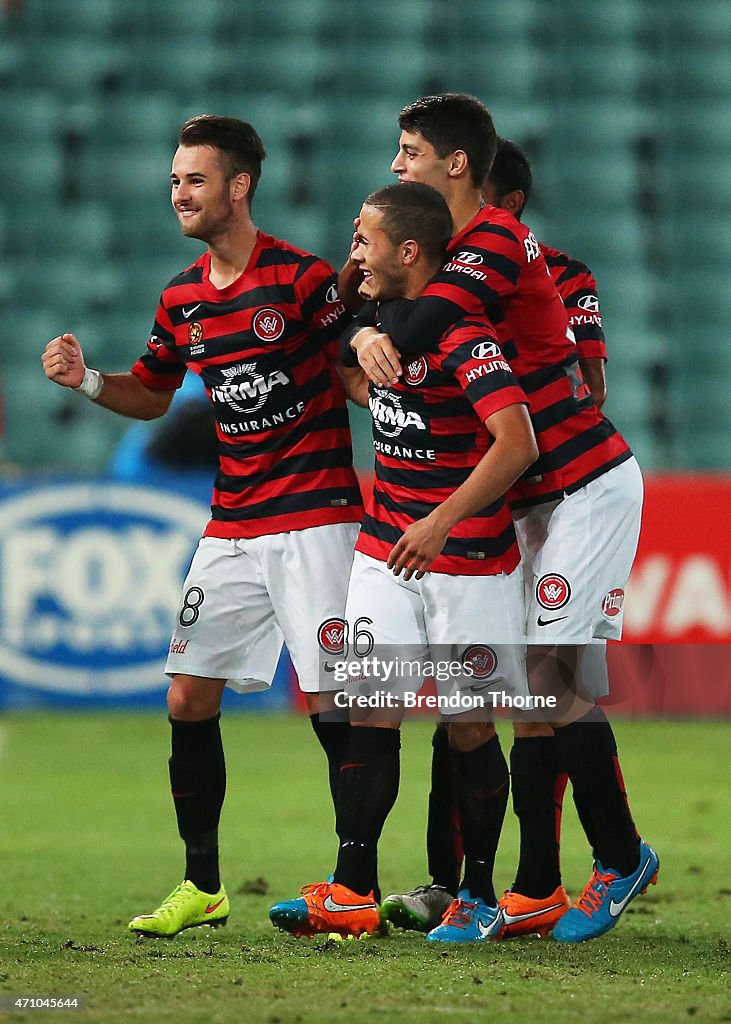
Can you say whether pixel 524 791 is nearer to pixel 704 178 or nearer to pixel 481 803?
pixel 481 803

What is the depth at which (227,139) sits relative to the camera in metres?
4.02

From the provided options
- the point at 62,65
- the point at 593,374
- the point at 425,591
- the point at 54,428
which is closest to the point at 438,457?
the point at 425,591

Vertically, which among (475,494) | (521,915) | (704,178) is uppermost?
(704,178)

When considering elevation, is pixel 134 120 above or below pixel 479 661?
above

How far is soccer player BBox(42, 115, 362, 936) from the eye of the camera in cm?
393

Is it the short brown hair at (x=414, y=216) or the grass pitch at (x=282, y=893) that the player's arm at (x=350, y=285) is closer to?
the short brown hair at (x=414, y=216)

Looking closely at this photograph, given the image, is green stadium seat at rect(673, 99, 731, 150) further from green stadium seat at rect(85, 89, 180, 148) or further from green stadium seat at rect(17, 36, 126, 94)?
green stadium seat at rect(17, 36, 126, 94)

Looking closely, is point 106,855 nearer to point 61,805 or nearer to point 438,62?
point 61,805

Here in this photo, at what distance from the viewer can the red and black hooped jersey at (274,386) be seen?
395 centimetres

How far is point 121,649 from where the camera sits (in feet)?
27.6

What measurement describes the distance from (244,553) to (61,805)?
2.59m

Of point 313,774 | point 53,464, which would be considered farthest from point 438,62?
point 313,774

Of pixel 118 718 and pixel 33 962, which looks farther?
pixel 118 718

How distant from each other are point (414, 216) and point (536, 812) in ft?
4.74
